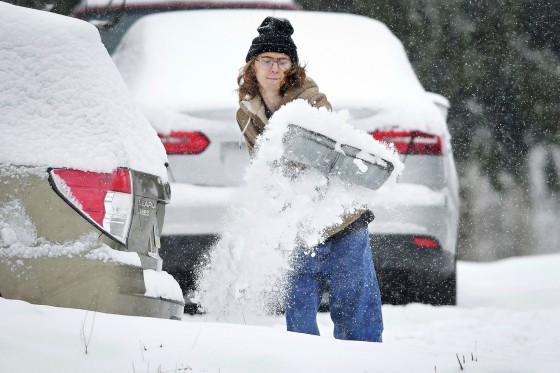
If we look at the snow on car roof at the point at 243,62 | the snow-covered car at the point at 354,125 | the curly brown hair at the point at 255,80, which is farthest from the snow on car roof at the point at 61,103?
the snow on car roof at the point at 243,62

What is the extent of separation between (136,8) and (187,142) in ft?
Answer: 7.49

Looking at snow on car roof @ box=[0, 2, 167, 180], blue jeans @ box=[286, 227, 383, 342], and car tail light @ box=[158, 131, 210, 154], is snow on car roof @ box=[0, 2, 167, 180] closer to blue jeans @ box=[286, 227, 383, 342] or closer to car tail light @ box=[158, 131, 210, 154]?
blue jeans @ box=[286, 227, 383, 342]

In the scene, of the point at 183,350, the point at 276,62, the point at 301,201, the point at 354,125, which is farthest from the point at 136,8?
the point at 183,350

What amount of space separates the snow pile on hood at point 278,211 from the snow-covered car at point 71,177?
25.5 inches

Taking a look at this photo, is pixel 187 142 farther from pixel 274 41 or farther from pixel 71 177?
pixel 71 177

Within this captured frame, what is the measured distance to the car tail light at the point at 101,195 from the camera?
3.51 m

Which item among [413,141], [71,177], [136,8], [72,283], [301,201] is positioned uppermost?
[71,177]

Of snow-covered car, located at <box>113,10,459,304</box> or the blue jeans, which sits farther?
→ snow-covered car, located at <box>113,10,459,304</box>

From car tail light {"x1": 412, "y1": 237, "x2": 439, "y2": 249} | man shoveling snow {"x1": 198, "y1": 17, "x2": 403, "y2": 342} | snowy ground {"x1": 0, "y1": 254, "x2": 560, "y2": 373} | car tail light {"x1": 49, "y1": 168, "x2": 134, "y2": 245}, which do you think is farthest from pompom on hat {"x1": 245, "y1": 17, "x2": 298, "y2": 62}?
car tail light {"x1": 412, "y1": 237, "x2": 439, "y2": 249}

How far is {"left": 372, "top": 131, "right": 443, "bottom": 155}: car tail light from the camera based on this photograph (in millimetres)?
5375

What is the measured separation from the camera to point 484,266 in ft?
37.1

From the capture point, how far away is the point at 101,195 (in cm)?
360

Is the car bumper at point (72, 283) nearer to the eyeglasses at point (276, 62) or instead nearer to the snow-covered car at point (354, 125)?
the eyeglasses at point (276, 62)

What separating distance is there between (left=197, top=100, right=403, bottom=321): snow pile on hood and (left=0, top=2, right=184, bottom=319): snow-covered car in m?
0.65
